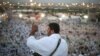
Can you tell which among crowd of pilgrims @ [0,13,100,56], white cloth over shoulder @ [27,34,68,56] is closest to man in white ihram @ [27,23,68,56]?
white cloth over shoulder @ [27,34,68,56]

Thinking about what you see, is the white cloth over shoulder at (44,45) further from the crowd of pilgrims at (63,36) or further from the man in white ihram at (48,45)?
the crowd of pilgrims at (63,36)

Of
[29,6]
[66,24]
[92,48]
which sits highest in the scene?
[29,6]

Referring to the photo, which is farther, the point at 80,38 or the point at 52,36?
the point at 80,38

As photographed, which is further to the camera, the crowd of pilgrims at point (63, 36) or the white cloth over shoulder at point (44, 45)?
the crowd of pilgrims at point (63, 36)

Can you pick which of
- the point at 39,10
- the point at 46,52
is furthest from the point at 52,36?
the point at 39,10

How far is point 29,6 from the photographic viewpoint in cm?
367

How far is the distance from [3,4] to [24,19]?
1.10 feet

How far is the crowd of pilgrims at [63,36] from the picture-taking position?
3734 millimetres

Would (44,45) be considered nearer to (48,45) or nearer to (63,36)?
(48,45)

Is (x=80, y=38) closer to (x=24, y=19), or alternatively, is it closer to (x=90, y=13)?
(x=90, y=13)

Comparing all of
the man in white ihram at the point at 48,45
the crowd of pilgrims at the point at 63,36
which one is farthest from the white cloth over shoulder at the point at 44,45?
the crowd of pilgrims at the point at 63,36

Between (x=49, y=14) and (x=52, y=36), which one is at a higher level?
(x=52, y=36)

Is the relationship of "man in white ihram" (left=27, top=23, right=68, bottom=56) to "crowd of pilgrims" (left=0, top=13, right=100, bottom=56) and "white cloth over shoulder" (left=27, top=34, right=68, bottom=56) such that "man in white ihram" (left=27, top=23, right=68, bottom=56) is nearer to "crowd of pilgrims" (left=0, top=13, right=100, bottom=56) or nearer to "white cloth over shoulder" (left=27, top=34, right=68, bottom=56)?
"white cloth over shoulder" (left=27, top=34, right=68, bottom=56)

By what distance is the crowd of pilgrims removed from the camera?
3.73m
